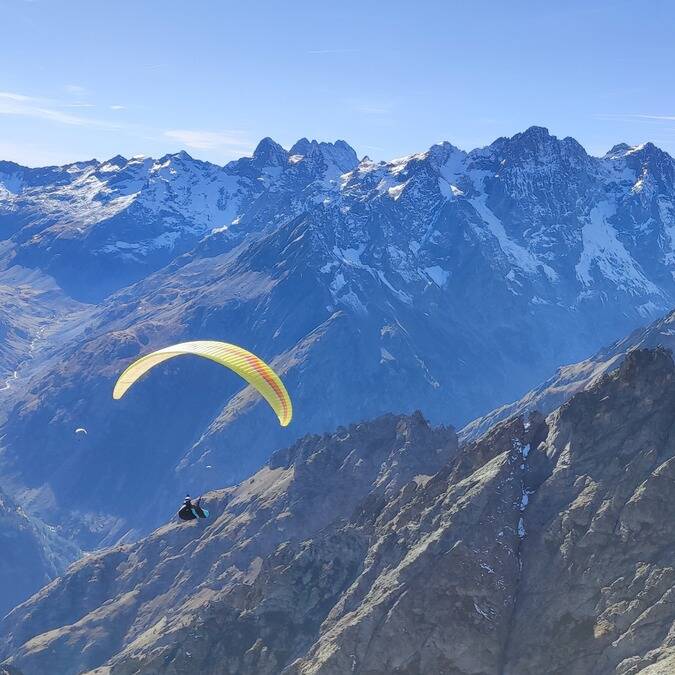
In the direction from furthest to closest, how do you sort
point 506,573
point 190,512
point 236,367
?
point 506,573 → point 236,367 → point 190,512

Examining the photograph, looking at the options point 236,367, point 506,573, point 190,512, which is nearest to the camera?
point 190,512

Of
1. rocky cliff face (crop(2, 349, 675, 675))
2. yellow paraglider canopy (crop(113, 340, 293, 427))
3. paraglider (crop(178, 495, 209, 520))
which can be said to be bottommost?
rocky cliff face (crop(2, 349, 675, 675))

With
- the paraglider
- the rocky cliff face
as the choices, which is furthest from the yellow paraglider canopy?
the rocky cliff face

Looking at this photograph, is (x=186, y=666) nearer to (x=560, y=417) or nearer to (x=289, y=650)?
(x=289, y=650)

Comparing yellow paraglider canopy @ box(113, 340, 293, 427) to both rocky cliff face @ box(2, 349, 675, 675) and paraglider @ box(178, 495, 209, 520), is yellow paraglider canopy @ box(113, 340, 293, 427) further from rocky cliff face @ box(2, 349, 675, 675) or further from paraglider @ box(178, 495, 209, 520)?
rocky cliff face @ box(2, 349, 675, 675)

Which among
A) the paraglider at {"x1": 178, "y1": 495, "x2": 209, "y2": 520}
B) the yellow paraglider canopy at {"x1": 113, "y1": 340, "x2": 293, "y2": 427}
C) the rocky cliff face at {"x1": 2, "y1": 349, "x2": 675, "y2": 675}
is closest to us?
the paraglider at {"x1": 178, "y1": 495, "x2": 209, "y2": 520}

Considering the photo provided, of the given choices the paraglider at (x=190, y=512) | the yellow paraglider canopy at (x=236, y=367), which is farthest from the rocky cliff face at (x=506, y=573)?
the paraglider at (x=190, y=512)

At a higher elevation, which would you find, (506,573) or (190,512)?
(190,512)

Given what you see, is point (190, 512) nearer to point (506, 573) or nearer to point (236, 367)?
point (236, 367)

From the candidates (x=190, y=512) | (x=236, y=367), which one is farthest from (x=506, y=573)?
(x=190, y=512)

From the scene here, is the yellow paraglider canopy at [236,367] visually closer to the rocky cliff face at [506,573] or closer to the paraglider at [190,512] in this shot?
the paraglider at [190,512]
